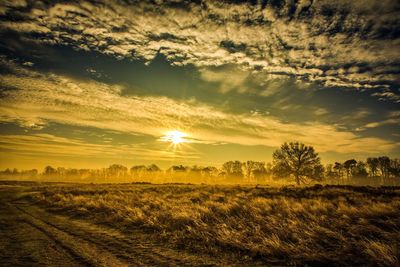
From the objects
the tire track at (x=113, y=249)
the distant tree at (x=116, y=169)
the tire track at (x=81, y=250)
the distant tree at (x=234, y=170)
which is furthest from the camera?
the distant tree at (x=116, y=169)

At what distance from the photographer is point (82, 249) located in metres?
8.80

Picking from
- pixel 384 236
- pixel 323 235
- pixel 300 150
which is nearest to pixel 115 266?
pixel 323 235

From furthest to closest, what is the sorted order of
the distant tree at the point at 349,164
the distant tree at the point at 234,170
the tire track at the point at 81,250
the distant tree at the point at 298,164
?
1. the distant tree at the point at 234,170
2. the distant tree at the point at 349,164
3. the distant tree at the point at 298,164
4. the tire track at the point at 81,250

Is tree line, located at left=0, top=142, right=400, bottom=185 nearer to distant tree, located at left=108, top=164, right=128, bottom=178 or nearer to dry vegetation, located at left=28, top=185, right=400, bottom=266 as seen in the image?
distant tree, located at left=108, top=164, right=128, bottom=178

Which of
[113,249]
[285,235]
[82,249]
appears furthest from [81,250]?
[285,235]

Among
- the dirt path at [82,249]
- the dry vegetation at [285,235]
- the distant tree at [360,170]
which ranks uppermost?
the distant tree at [360,170]

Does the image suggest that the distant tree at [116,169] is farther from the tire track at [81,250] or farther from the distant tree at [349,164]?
the tire track at [81,250]

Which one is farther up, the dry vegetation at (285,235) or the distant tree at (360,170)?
the distant tree at (360,170)

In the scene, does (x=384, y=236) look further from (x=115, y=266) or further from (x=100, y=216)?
(x=100, y=216)

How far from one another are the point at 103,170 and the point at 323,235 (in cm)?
20456

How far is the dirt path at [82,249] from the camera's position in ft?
25.0

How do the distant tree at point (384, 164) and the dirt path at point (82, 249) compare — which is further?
the distant tree at point (384, 164)

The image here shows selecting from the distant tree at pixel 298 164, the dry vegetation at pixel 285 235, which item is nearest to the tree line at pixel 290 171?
the distant tree at pixel 298 164

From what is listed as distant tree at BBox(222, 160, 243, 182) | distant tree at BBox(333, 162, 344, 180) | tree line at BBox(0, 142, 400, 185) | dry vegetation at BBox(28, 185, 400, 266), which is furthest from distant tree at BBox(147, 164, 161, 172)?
dry vegetation at BBox(28, 185, 400, 266)
